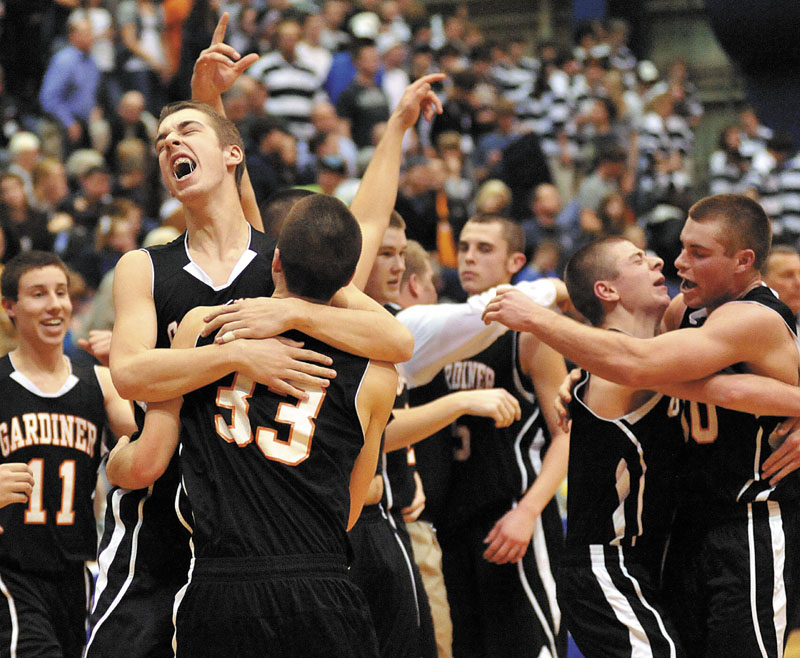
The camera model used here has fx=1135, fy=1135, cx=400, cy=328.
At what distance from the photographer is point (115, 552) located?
12.3ft

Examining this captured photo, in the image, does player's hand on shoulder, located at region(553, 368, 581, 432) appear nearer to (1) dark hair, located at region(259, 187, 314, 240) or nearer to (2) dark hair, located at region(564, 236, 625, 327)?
(2) dark hair, located at region(564, 236, 625, 327)

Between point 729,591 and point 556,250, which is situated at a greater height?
point 556,250

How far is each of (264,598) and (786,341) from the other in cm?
201

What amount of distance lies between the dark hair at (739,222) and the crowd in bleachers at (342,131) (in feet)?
13.8

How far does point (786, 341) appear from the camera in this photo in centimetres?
391

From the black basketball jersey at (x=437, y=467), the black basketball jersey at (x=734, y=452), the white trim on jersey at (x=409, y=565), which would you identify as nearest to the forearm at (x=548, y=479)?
the black basketball jersey at (x=437, y=467)

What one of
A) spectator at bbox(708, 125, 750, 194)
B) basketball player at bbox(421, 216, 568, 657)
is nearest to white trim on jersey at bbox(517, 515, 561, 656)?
basketball player at bbox(421, 216, 568, 657)

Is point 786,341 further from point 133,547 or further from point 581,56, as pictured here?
point 581,56

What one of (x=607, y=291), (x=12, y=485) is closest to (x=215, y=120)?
(x=12, y=485)

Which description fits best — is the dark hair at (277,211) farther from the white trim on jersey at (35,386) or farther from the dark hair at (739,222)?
the dark hair at (739,222)

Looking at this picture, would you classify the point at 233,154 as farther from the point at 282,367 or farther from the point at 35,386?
the point at 35,386

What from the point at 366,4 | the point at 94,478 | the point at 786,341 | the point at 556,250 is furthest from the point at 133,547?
the point at 366,4

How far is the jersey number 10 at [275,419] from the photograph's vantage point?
318 cm

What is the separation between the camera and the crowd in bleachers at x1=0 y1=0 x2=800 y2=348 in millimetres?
9695
